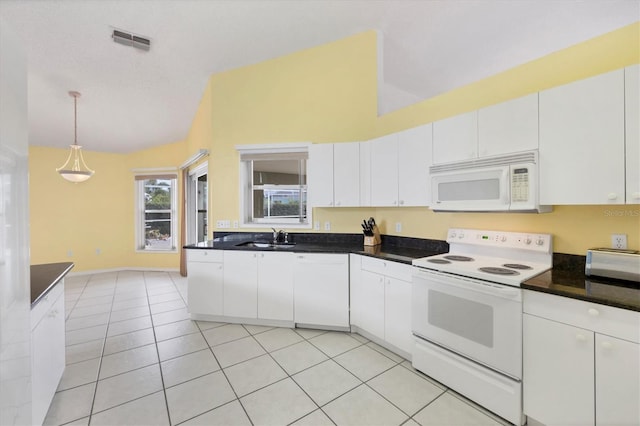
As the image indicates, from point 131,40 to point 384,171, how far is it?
2.87 metres

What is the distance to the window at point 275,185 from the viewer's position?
3.53 meters

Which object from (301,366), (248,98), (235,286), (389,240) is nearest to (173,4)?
(248,98)

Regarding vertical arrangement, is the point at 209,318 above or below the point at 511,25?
below

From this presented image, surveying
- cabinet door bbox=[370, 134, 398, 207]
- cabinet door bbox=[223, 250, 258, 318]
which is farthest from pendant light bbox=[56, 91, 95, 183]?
cabinet door bbox=[370, 134, 398, 207]

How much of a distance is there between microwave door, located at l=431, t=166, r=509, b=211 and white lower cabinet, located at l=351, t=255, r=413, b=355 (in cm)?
66

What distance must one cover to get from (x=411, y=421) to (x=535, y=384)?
74 centimetres

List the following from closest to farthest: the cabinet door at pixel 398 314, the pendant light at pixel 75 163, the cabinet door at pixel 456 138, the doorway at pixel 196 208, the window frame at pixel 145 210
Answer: the cabinet door at pixel 456 138, the cabinet door at pixel 398 314, the pendant light at pixel 75 163, the doorway at pixel 196 208, the window frame at pixel 145 210

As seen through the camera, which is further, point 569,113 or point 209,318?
point 209,318

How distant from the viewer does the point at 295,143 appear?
343 cm

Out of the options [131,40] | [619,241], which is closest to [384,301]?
[619,241]

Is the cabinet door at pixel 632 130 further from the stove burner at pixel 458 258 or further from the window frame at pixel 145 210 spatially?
the window frame at pixel 145 210

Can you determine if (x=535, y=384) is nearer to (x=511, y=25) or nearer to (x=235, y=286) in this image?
(x=235, y=286)

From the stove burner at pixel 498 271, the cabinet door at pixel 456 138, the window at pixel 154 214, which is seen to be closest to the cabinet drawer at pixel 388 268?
the stove burner at pixel 498 271

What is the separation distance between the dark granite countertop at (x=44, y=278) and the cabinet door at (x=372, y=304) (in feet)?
7.50
